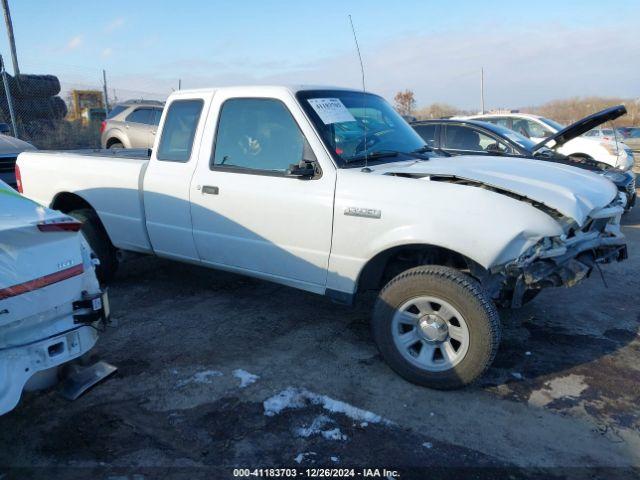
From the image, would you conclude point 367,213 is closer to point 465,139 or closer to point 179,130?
point 179,130

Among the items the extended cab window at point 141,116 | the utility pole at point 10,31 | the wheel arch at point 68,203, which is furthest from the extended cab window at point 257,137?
the utility pole at point 10,31

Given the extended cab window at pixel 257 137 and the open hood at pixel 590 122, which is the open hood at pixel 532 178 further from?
the open hood at pixel 590 122

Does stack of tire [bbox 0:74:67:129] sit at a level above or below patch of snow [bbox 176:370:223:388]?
above

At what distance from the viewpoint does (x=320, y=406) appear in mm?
3139

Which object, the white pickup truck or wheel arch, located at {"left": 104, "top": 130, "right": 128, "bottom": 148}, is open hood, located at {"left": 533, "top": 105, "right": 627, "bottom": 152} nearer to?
the white pickup truck

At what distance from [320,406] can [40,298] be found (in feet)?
5.64

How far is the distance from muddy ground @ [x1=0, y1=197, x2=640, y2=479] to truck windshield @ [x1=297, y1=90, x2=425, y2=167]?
151 cm

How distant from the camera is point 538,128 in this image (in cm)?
1094

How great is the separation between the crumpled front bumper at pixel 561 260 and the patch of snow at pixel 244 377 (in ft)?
5.78

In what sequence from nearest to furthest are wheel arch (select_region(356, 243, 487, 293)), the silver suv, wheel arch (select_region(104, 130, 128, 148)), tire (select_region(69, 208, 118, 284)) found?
wheel arch (select_region(356, 243, 487, 293)) → tire (select_region(69, 208, 118, 284)) → the silver suv → wheel arch (select_region(104, 130, 128, 148))

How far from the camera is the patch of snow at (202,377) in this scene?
342 cm

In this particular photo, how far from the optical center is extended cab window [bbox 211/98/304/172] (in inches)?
150

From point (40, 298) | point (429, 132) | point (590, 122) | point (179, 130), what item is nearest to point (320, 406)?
Result: point (40, 298)

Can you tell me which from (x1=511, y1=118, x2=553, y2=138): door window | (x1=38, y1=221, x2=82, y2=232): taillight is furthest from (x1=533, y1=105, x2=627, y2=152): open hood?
(x1=511, y1=118, x2=553, y2=138): door window
